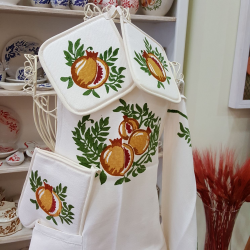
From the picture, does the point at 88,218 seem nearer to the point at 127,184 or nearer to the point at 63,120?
the point at 127,184

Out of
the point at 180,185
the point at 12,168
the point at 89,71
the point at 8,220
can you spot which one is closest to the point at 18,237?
the point at 8,220

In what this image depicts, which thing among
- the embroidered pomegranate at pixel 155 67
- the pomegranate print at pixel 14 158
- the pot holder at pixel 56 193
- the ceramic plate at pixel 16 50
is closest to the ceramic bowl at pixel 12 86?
the ceramic plate at pixel 16 50

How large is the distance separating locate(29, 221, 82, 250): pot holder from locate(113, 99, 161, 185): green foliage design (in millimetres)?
176

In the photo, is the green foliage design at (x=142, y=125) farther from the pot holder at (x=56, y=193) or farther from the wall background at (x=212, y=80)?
the wall background at (x=212, y=80)

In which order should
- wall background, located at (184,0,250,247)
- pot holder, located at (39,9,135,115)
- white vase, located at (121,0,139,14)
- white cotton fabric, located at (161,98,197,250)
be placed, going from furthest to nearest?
wall background, located at (184,0,250,247) < white vase, located at (121,0,139,14) < white cotton fabric, located at (161,98,197,250) < pot holder, located at (39,9,135,115)

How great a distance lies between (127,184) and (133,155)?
7cm

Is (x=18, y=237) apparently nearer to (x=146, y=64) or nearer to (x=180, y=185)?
(x=180, y=185)

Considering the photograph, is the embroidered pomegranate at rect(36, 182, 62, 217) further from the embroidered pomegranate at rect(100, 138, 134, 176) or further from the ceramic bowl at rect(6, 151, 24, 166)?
the ceramic bowl at rect(6, 151, 24, 166)

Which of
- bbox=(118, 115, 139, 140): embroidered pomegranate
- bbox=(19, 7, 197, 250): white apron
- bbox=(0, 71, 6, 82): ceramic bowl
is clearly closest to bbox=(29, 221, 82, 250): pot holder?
bbox=(19, 7, 197, 250): white apron

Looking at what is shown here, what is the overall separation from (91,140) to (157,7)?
0.82 m

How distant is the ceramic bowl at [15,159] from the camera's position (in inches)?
46.1

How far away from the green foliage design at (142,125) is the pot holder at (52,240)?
0.58 feet

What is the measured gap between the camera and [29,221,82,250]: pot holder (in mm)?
609

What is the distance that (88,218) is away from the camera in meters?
0.60
